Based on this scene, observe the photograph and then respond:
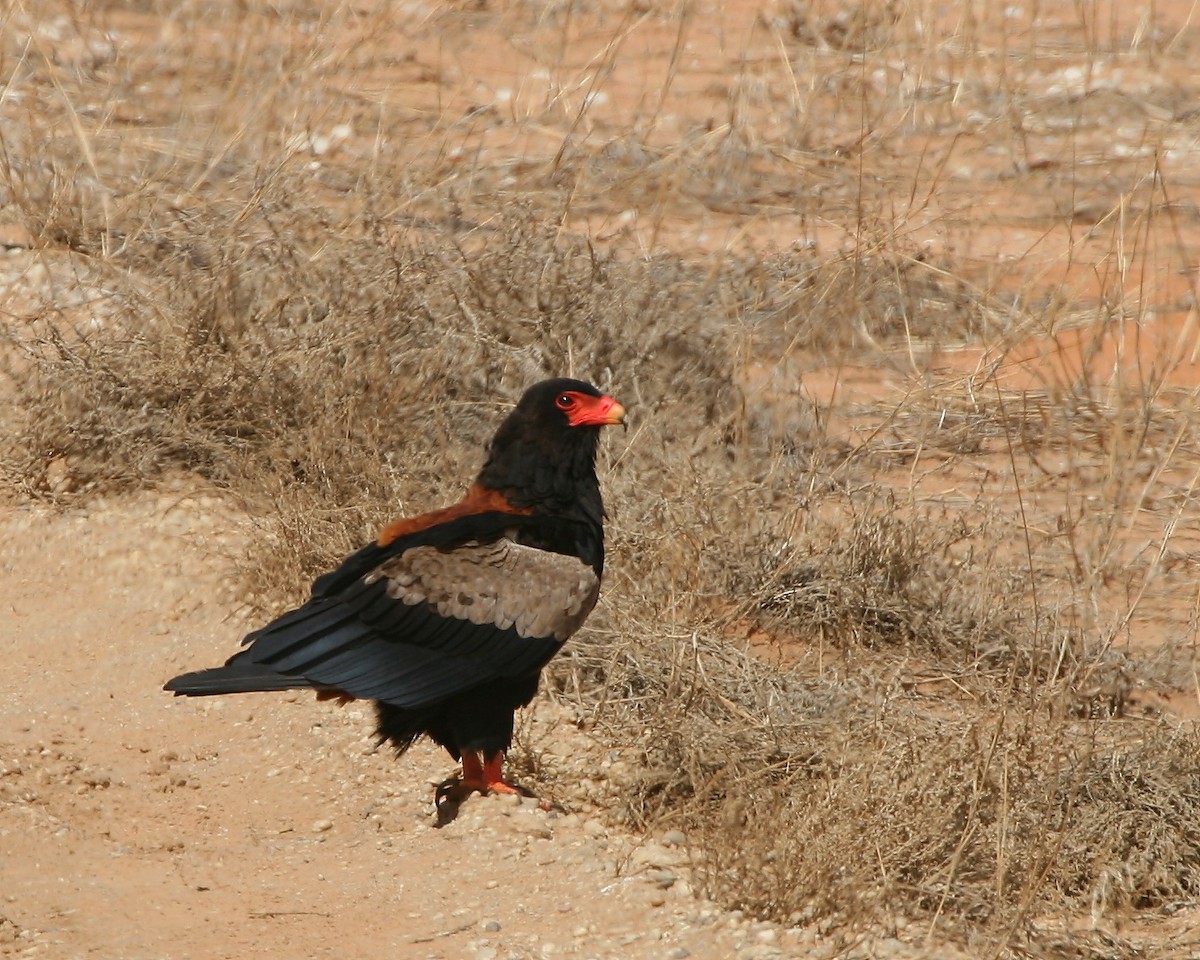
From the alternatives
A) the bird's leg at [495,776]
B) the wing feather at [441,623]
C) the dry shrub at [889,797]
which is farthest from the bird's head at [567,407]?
the bird's leg at [495,776]

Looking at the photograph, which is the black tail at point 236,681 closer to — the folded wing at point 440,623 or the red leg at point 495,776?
the folded wing at point 440,623

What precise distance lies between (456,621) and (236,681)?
0.64m

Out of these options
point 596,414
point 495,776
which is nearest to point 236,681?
point 495,776

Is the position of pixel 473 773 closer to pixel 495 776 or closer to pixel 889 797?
pixel 495 776

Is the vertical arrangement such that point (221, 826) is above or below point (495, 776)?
below

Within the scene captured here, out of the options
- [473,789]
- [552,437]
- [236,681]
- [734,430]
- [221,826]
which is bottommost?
[221,826]

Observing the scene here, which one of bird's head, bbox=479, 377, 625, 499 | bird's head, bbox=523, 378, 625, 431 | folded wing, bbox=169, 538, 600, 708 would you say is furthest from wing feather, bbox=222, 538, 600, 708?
bird's head, bbox=523, 378, 625, 431

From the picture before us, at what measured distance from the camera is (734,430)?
6875mm

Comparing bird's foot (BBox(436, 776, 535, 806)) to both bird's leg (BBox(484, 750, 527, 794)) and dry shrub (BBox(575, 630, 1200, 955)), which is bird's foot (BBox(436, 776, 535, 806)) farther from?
dry shrub (BBox(575, 630, 1200, 955))

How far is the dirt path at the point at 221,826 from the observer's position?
4.15 metres

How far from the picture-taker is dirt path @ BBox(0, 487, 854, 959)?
4.15 meters

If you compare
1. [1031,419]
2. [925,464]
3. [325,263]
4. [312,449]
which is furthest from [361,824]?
[1031,419]

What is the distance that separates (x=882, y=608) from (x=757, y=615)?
469 mm

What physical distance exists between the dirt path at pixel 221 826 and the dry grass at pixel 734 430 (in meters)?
0.25
